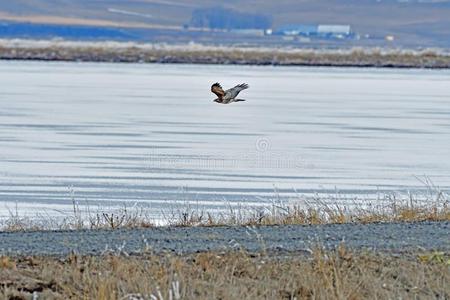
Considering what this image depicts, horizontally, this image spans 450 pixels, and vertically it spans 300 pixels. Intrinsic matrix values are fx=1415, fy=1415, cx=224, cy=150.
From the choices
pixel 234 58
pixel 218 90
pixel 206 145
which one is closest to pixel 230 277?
pixel 218 90

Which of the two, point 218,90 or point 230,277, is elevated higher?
point 218,90

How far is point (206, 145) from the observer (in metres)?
28.0

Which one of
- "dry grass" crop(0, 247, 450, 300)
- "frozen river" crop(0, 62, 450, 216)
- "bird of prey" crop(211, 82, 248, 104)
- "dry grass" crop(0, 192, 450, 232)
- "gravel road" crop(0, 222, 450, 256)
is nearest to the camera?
"dry grass" crop(0, 247, 450, 300)

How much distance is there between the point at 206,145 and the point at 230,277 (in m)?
17.1

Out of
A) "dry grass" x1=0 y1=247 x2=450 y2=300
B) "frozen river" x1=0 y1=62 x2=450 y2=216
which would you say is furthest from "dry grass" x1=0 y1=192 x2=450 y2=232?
"dry grass" x1=0 y1=247 x2=450 y2=300

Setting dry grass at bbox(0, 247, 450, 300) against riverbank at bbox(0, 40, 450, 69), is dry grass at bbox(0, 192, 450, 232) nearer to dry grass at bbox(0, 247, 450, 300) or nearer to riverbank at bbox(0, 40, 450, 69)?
dry grass at bbox(0, 247, 450, 300)

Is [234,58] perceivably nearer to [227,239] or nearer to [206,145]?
[206,145]

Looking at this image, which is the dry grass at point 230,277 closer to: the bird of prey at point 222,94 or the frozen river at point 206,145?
the bird of prey at point 222,94

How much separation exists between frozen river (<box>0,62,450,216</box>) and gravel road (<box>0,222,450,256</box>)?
13.2ft

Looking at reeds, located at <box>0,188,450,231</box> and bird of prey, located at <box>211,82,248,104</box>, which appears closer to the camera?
bird of prey, located at <box>211,82,248,104</box>

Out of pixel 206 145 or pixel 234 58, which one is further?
pixel 234 58

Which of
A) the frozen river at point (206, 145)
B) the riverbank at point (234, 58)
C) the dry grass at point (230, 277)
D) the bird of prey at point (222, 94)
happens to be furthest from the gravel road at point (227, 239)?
the riverbank at point (234, 58)

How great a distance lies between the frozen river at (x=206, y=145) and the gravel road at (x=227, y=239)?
4024mm

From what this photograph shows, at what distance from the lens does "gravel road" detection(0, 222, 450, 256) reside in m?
12.3
